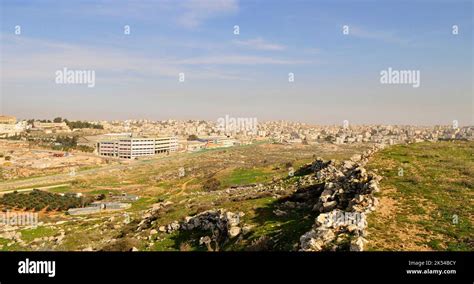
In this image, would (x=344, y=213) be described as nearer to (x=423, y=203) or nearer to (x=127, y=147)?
(x=423, y=203)

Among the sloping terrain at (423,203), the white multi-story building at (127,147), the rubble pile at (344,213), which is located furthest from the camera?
the white multi-story building at (127,147)

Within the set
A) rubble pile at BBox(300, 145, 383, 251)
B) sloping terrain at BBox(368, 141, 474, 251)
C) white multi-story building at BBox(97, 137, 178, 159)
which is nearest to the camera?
rubble pile at BBox(300, 145, 383, 251)

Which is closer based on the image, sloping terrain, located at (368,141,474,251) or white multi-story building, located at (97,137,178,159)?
sloping terrain, located at (368,141,474,251)

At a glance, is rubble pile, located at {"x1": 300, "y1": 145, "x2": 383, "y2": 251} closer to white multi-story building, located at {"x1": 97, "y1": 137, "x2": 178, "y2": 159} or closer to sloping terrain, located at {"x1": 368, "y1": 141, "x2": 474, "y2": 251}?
sloping terrain, located at {"x1": 368, "y1": 141, "x2": 474, "y2": 251}

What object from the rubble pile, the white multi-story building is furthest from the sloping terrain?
the white multi-story building

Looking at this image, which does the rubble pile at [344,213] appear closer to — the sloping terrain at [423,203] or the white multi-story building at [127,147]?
the sloping terrain at [423,203]

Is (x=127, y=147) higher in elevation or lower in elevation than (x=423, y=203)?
lower

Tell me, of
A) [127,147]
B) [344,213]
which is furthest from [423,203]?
[127,147]

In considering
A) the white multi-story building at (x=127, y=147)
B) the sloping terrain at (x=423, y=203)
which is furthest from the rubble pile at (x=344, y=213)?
the white multi-story building at (x=127, y=147)

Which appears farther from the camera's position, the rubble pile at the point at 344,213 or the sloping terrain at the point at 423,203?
the sloping terrain at the point at 423,203

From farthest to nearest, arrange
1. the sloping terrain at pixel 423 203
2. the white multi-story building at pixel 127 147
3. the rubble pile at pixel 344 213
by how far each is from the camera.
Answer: the white multi-story building at pixel 127 147, the sloping terrain at pixel 423 203, the rubble pile at pixel 344 213

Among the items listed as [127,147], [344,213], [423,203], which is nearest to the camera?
[344,213]
